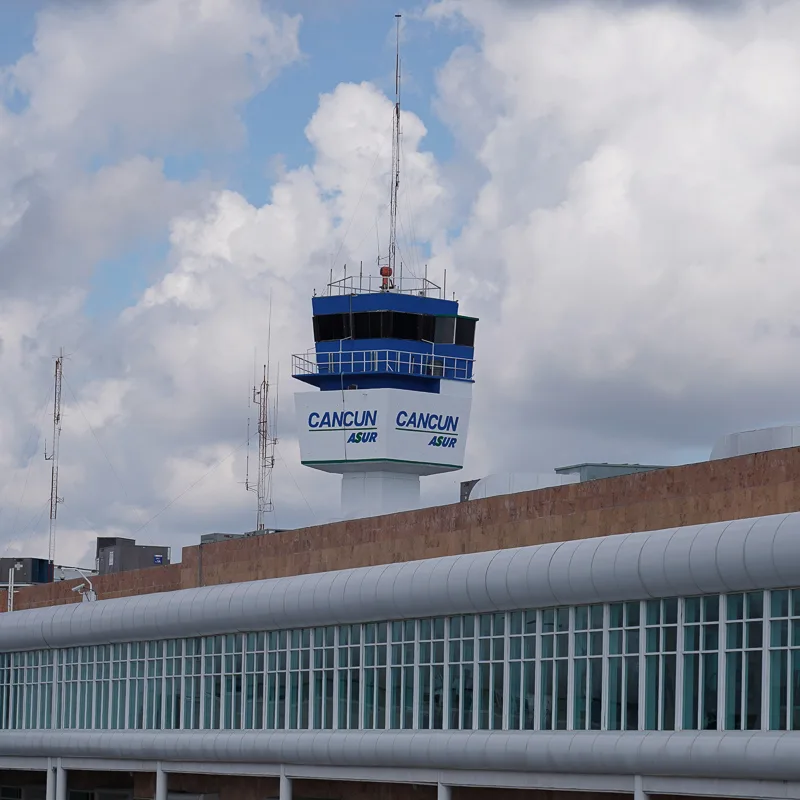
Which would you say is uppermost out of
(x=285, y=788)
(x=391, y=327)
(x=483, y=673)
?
(x=391, y=327)

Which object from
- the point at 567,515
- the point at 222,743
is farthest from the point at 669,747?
the point at 222,743

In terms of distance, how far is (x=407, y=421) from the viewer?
7225 centimetres

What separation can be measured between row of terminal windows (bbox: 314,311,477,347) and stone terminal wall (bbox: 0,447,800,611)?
527 inches

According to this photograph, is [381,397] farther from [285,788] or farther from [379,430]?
[285,788]

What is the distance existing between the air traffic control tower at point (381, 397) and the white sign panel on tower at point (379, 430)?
4 cm

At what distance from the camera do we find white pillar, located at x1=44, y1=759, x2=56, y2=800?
65.0 meters

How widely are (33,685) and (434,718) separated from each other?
29.4 metres

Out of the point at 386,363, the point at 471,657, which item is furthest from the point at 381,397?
the point at 471,657

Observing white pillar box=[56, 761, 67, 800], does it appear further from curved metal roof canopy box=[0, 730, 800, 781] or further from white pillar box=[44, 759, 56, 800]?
curved metal roof canopy box=[0, 730, 800, 781]

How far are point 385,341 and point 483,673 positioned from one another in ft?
99.2

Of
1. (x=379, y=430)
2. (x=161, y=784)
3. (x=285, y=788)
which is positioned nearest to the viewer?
(x=285, y=788)

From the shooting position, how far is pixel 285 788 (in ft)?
168

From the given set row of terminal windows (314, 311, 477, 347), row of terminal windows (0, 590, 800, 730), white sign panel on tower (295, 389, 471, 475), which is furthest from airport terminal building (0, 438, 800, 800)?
row of terminal windows (314, 311, 477, 347)

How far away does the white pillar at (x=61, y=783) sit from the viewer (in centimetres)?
6438
